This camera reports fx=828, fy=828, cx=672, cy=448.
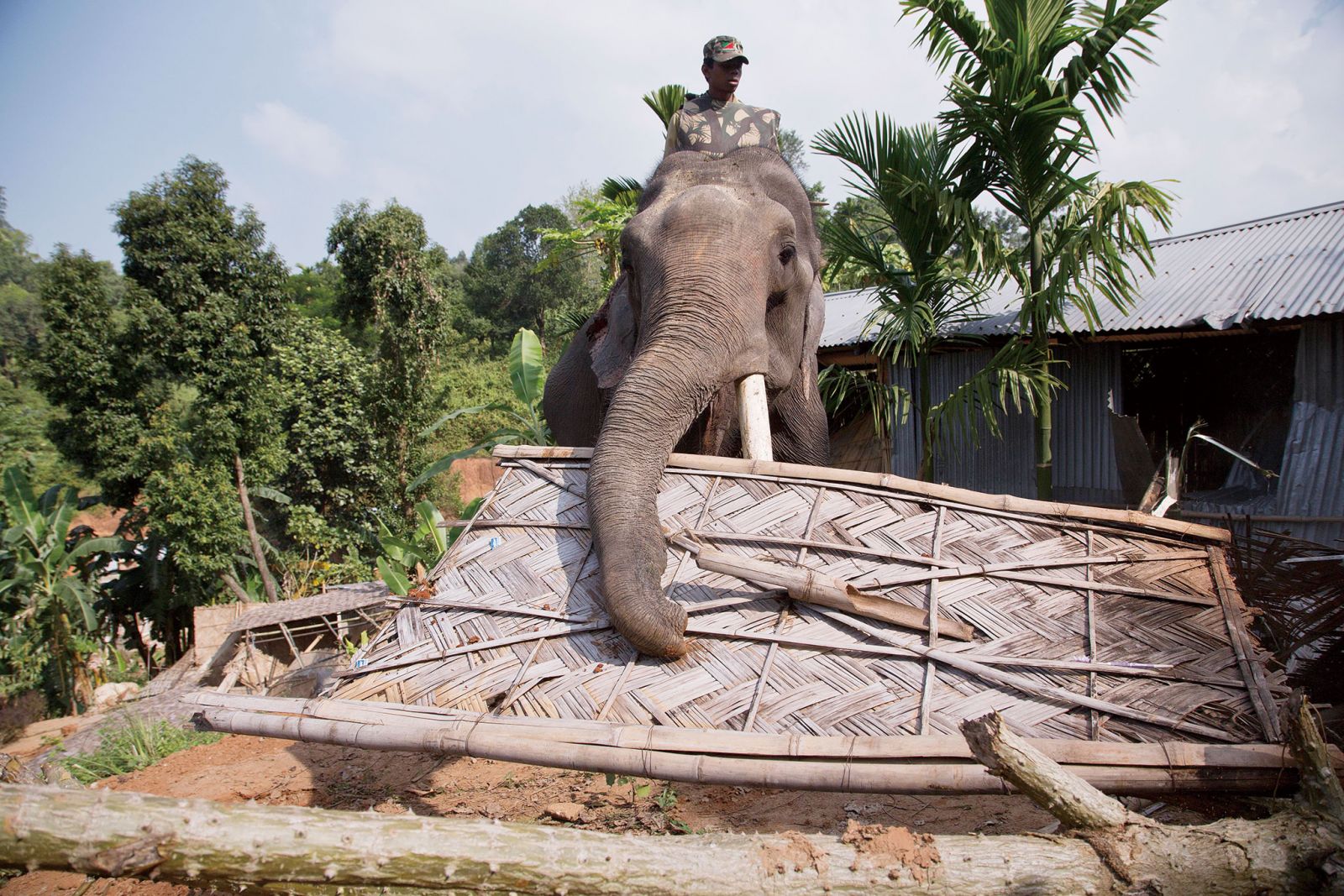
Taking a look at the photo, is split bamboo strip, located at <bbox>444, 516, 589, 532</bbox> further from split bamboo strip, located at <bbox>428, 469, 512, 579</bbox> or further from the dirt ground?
the dirt ground

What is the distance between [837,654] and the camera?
268 cm

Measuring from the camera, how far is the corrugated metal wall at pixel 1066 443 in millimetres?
7785

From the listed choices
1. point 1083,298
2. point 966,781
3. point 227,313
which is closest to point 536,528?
point 966,781

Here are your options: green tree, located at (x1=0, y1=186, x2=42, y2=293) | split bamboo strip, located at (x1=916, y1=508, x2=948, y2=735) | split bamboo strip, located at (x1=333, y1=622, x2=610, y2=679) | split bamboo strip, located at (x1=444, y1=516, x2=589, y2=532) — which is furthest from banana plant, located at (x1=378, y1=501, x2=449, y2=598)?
green tree, located at (x1=0, y1=186, x2=42, y2=293)

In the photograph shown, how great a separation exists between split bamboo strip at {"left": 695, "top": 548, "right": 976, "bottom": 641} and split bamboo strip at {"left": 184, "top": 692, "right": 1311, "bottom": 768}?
0.53 m

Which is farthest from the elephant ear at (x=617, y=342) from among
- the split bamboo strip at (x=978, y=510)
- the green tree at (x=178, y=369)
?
the green tree at (x=178, y=369)

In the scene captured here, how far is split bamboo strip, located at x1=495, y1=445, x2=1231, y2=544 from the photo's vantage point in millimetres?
2957

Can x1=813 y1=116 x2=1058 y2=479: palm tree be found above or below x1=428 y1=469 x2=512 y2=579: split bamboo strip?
above

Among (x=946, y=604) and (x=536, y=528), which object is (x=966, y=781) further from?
(x=536, y=528)

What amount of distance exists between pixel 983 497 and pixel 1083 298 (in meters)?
4.03

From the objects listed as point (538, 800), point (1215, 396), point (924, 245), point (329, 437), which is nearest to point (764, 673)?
point (538, 800)

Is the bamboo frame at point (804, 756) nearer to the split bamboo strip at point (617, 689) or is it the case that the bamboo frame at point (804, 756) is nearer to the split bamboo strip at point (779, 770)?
the split bamboo strip at point (779, 770)

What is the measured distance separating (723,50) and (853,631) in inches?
147

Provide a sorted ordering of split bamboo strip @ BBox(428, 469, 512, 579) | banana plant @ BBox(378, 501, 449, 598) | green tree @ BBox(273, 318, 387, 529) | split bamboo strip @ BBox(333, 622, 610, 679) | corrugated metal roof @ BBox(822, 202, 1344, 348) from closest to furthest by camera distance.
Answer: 1. split bamboo strip @ BBox(333, 622, 610, 679)
2. split bamboo strip @ BBox(428, 469, 512, 579)
3. corrugated metal roof @ BBox(822, 202, 1344, 348)
4. banana plant @ BBox(378, 501, 449, 598)
5. green tree @ BBox(273, 318, 387, 529)
